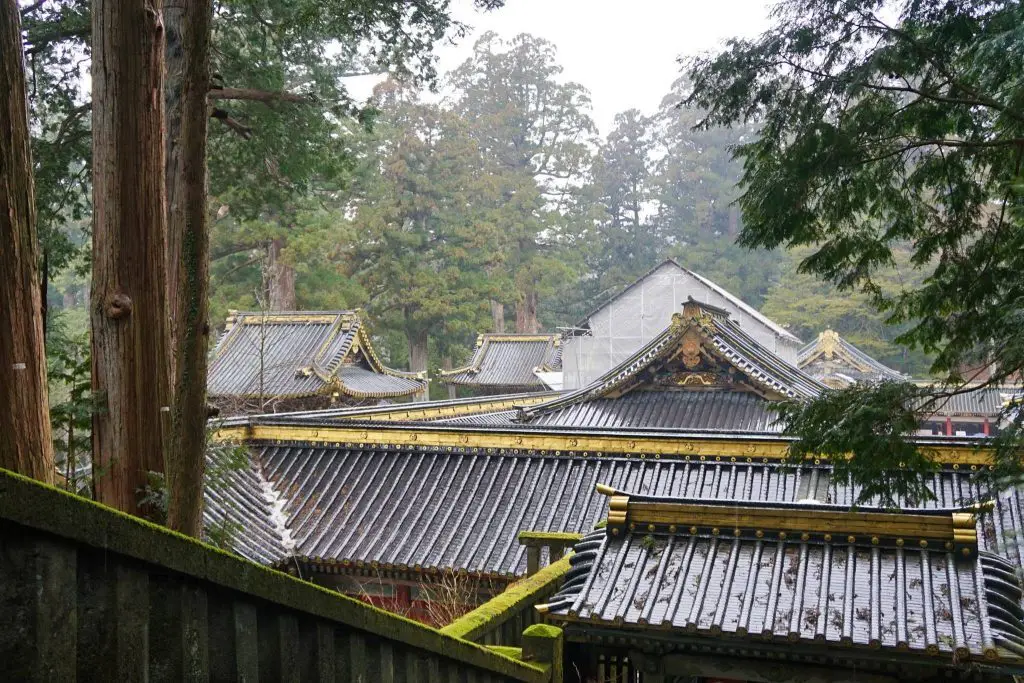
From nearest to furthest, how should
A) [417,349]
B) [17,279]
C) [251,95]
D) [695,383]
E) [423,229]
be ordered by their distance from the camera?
[17,279], [251,95], [695,383], [423,229], [417,349]

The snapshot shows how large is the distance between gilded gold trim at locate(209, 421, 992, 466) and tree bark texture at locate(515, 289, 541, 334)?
1190 inches

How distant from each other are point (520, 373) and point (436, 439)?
23.3m

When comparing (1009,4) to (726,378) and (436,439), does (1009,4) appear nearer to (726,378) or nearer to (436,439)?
(436,439)

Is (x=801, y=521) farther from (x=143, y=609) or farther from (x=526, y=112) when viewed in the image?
(x=526, y=112)

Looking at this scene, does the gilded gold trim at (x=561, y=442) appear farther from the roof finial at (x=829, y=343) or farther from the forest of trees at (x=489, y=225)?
the roof finial at (x=829, y=343)

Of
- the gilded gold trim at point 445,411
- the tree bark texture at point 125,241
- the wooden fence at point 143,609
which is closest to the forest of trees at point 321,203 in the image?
the tree bark texture at point 125,241

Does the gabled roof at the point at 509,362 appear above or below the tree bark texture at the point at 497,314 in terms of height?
below

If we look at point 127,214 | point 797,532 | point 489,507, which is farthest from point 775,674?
point 489,507

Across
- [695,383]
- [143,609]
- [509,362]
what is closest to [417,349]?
[509,362]

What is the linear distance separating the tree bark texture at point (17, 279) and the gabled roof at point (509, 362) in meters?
29.0

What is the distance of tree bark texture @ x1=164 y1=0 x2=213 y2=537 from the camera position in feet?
15.1

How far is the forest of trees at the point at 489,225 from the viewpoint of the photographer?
2925 cm

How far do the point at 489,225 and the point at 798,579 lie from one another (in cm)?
3184

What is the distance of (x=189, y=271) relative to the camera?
4902 mm
